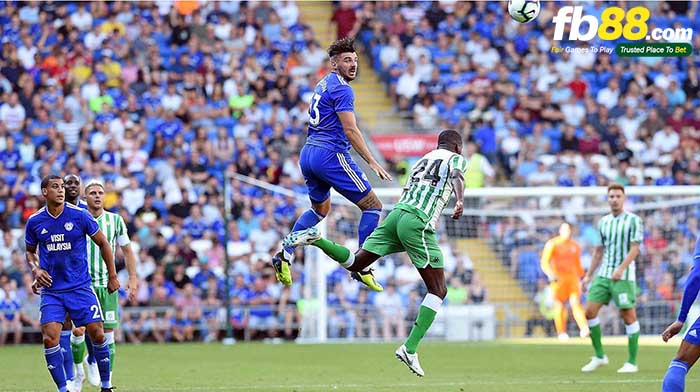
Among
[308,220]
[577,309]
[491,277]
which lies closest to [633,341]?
[308,220]

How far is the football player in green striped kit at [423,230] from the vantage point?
38.7 ft

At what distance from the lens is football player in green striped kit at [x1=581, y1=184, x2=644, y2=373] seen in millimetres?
16172

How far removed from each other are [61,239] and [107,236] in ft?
7.82

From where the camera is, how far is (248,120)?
26562 mm

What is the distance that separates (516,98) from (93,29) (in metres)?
9.83

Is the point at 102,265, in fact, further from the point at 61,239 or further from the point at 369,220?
the point at 369,220

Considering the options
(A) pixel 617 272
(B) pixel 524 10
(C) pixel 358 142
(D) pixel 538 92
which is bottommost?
(A) pixel 617 272

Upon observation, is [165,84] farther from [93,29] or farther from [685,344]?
[685,344]

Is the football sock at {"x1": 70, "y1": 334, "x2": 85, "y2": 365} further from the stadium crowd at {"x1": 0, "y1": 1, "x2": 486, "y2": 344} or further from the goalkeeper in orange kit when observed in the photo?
the goalkeeper in orange kit

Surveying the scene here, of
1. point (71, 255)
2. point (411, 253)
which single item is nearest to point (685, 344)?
point (411, 253)

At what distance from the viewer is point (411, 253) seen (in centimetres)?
1183

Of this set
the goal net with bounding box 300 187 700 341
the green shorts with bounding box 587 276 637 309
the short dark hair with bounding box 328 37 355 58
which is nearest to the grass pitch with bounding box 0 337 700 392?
the green shorts with bounding box 587 276 637 309

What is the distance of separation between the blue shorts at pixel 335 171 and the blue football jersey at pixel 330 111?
0.08 meters

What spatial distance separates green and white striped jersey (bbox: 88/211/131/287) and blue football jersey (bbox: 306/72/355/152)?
9.62 ft
